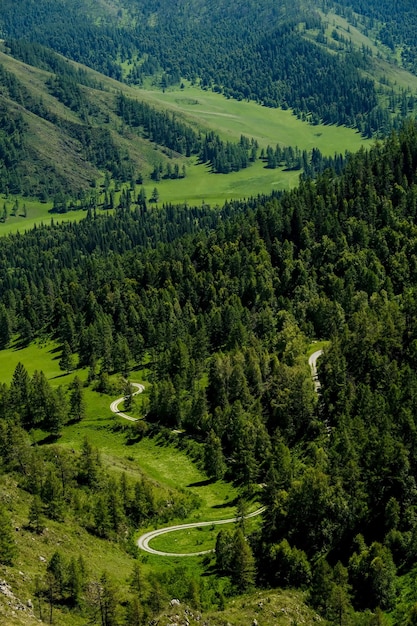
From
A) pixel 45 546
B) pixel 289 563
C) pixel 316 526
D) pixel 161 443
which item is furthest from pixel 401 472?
pixel 161 443

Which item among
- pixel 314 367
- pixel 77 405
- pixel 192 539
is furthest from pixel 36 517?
pixel 314 367

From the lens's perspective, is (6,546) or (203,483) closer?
(6,546)

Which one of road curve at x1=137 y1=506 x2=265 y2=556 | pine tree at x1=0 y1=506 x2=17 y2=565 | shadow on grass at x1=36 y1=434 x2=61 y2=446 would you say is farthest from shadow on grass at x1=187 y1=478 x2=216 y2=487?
pine tree at x1=0 y1=506 x2=17 y2=565

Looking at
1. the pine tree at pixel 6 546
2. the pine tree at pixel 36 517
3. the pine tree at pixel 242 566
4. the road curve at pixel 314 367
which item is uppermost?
the pine tree at pixel 6 546

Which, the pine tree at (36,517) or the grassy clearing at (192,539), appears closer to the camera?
the pine tree at (36,517)

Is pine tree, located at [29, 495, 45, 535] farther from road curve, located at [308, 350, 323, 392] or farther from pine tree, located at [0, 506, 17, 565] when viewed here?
road curve, located at [308, 350, 323, 392]

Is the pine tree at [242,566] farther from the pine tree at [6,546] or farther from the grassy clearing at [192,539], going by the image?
the pine tree at [6,546]

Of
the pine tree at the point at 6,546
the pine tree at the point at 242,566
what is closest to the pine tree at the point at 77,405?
the pine tree at the point at 242,566

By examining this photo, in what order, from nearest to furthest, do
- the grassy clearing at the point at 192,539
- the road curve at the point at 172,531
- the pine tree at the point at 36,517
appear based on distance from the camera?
the pine tree at the point at 36,517
the road curve at the point at 172,531
the grassy clearing at the point at 192,539

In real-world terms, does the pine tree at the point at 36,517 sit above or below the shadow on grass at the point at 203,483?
above

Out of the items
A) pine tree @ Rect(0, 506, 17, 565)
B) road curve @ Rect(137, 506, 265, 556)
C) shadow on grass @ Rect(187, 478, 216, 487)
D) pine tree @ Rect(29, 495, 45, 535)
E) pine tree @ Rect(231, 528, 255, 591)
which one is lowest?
shadow on grass @ Rect(187, 478, 216, 487)

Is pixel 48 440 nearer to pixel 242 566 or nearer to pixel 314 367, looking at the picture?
pixel 314 367

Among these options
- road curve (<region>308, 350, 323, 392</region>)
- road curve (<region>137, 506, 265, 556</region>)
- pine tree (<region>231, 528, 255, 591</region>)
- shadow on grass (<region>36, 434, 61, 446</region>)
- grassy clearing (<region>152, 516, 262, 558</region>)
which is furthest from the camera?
road curve (<region>308, 350, 323, 392</region>)
